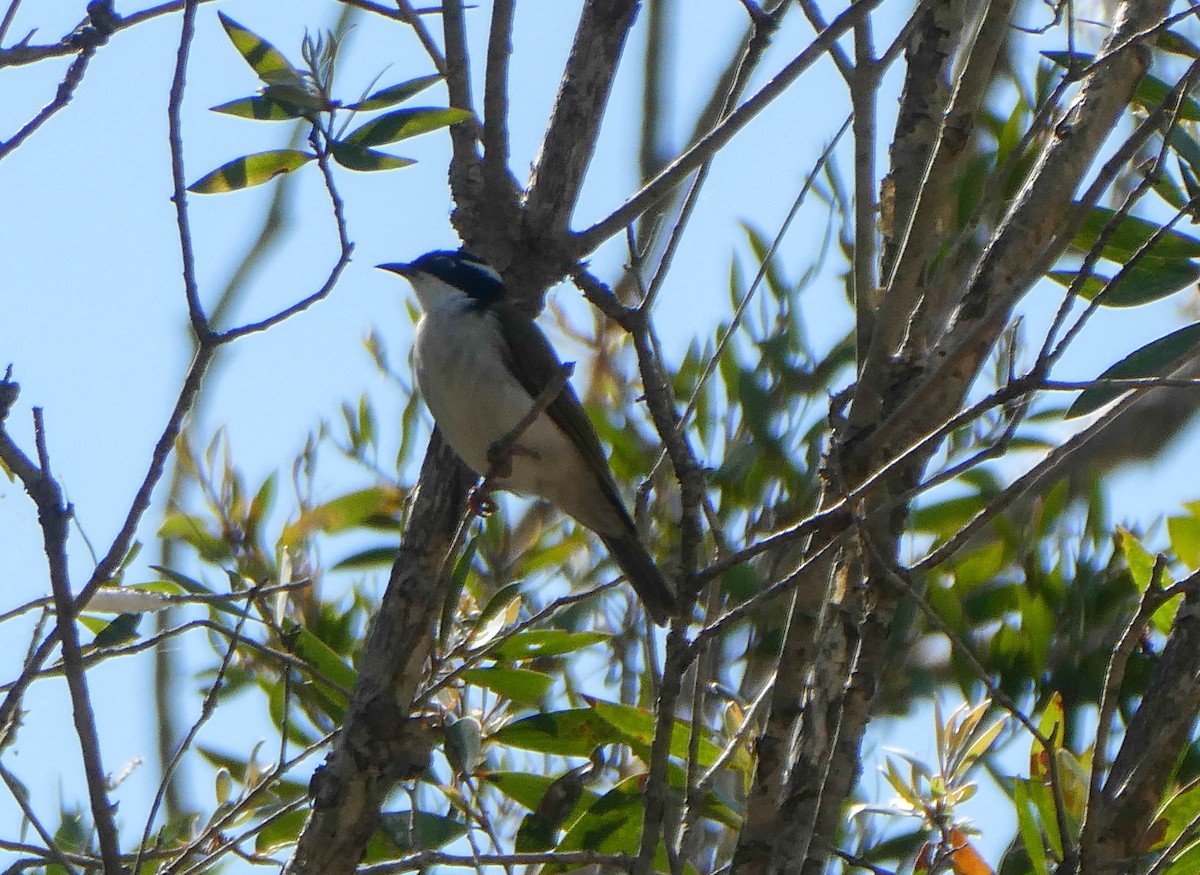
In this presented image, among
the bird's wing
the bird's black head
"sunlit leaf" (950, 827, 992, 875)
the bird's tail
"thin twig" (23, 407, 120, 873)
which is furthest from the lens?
the bird's black head

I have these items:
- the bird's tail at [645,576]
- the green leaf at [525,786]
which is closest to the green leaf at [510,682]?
the green leaf at [525,786]

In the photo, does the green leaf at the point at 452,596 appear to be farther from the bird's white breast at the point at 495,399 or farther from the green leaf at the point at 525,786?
the bird's white breast at the point at 495,399

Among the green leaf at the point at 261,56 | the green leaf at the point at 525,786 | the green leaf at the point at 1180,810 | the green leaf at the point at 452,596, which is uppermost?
the green leaf at the point at 261,56

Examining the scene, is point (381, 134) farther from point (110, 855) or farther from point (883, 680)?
point (883, 680)

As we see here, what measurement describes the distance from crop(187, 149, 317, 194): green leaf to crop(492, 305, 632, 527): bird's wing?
189cm

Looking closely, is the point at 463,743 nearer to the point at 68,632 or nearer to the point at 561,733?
the point at 561,733

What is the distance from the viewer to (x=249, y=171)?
11.2ft

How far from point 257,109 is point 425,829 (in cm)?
202

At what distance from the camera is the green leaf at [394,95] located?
3299mm

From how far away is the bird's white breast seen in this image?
5.27m

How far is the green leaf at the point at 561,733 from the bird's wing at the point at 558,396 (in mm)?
1058

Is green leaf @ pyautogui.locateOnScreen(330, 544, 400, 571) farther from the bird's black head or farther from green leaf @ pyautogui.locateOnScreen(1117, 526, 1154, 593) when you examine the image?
green leaf @ pyautogui.locateOnScreen(1117, 526, 1154, 593)

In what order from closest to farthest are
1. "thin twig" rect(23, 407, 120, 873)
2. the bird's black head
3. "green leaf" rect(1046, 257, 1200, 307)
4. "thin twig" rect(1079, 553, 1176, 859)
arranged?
"thin twig" rect(23, 407, 120, 873), "thin twig" rect(1079, 553, 1176, 859), "green leaf" rect(1046, 257, 1200, 307), the bird's black head

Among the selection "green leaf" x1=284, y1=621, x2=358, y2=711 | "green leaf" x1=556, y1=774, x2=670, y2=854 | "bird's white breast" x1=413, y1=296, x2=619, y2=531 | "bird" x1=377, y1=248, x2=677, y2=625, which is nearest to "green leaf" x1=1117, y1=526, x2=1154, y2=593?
"green leaf" x1=556, y1=774, x2=670, y2=854
